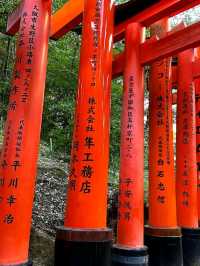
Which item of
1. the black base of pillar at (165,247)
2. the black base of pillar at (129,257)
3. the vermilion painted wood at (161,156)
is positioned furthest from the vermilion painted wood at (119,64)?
the black base of pillar at (129,257)

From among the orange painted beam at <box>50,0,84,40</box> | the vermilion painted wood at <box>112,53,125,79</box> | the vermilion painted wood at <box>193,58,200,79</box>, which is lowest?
the vermilion painted wood at <box>112,53,125,79</box>

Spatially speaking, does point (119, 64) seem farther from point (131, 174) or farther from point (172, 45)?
point (131, 174)

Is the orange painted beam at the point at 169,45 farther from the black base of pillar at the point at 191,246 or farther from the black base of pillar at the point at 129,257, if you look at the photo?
the black base of pillar at the point at 191,246

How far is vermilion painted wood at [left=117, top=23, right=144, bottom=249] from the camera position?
4.25 meters

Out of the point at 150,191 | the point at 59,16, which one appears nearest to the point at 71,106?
the point at 59,16

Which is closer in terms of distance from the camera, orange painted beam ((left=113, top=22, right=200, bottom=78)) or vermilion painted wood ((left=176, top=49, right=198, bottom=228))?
orange painted beam ((left=113, top=22, right=200, bottom=78))

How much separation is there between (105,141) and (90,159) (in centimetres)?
32

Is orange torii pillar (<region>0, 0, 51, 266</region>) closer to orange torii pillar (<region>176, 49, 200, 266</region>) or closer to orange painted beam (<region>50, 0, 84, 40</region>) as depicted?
orange painted beam (<region>50, 0, 84, 40</region>)

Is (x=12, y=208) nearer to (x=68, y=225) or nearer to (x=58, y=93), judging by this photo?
(x=68, y=225)

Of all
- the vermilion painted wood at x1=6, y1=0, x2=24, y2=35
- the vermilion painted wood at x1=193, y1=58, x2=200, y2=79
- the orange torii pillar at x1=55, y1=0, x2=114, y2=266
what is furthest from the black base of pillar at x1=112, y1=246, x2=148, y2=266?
the vermilion painted wood at x1=6, y1=0, x2=24, y2=35

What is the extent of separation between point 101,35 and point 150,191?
8.13 ft

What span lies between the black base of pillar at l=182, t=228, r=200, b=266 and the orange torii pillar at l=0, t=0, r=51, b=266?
3.26m

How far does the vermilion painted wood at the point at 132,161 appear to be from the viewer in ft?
14.0

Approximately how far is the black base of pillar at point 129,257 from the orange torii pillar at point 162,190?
750 millimetres
